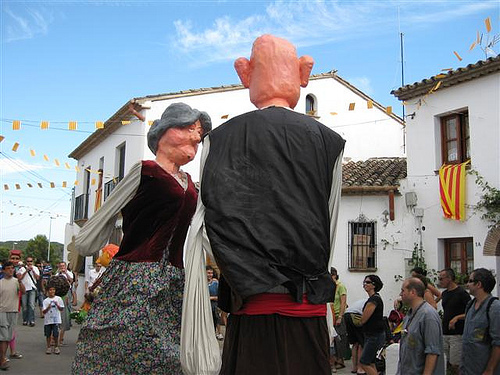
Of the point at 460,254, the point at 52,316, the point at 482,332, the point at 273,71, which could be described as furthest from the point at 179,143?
the point at 460,254

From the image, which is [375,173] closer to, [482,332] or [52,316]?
[52,316]

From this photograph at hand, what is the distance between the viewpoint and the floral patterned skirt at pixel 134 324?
305 cm

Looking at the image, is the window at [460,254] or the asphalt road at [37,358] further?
the window at [460,254]

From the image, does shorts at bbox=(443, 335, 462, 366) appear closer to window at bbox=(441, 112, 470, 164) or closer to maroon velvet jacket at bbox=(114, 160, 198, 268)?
maroon velvet jacket at bbox=(114, 160, 198, 268)

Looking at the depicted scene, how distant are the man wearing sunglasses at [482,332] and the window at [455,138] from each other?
338 inches

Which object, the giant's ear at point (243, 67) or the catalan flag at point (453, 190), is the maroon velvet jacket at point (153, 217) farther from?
the catalan flag at point (453, 190)

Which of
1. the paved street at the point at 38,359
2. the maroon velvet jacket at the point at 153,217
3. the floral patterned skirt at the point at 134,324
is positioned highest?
the maroon velvet jacket at the point at 153,217

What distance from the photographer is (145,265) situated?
3.20 meters

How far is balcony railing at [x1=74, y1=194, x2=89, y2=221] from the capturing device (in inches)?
1166

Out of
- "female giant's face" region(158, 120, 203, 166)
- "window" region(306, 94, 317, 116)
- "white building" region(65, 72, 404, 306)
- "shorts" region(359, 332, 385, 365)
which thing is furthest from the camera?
"window" region(306, 94, 317, 116)

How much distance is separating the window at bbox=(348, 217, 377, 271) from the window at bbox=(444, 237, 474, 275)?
6.56 feet

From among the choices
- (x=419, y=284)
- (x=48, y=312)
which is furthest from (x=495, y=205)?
(x=48, y=312)

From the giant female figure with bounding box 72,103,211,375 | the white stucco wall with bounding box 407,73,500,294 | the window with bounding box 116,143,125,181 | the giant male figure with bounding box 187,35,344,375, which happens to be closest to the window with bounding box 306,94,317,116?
the white stucco wall with bounding box 407,73,500,294

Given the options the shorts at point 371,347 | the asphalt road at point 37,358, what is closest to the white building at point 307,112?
the asphalt road at point 37,358
